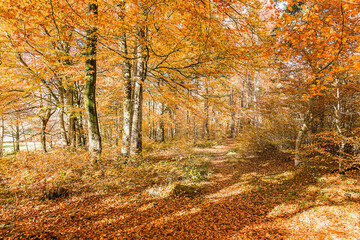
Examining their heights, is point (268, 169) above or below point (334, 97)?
below

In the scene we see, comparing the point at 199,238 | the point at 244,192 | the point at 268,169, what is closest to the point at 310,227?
the point at 244,192

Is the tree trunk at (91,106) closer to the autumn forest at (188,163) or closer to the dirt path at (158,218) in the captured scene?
the autumn forest at (188,163)

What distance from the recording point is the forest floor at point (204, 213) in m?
3.60

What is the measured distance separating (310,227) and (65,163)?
7577 millimetres

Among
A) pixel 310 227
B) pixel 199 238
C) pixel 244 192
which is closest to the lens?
pixel 199 238

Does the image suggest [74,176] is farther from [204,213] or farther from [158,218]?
[204,213]

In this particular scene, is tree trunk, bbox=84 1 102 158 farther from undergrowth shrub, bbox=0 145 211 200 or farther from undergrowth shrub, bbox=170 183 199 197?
undergrowth shrub, bbox=170 183 199 197

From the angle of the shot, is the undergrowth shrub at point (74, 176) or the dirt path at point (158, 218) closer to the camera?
the dirt path at point (158, 218)

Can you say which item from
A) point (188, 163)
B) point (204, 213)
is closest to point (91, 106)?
point (204, 213)

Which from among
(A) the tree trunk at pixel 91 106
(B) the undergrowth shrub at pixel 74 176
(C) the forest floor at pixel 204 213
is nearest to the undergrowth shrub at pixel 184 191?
(C) the forest floor at pixel 204 213

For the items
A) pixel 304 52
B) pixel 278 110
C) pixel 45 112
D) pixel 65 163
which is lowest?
pixel 65 163

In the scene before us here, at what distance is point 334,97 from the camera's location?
22.3 ft

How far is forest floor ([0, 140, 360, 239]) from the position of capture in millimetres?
3598

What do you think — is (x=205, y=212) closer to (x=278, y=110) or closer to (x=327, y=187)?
(x=327, y=187)
